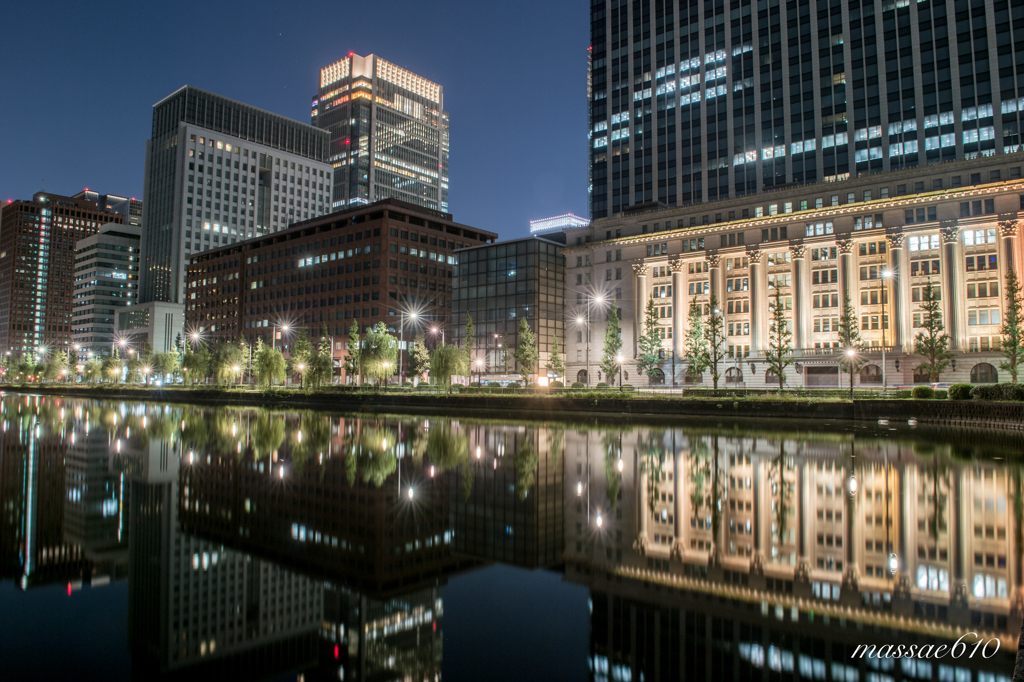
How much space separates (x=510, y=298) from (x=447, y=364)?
112 ft

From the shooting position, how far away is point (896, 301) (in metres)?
77.6

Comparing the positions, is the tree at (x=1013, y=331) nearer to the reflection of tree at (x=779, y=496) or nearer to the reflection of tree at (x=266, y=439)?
Result: the reflection of tree at (x=779, y=496)

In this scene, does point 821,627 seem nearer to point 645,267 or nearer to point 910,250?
point 910,250

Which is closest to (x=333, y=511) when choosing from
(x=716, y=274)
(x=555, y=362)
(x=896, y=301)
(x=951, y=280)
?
(x=951, y=280)

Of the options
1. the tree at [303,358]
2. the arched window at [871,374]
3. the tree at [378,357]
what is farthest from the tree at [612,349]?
the tree at [303,358]

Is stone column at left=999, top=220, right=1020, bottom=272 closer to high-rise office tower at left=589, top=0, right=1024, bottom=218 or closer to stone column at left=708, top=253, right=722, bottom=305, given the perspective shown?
high-rise office tower at left=589, top=0, right=1024, bottom=218

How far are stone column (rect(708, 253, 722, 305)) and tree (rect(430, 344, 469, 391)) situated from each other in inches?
1575

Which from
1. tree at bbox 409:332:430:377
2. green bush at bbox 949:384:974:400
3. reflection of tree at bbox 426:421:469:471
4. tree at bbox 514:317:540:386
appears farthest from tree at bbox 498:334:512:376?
green bush at bbox 949:384:974:400

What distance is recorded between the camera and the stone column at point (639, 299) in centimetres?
9644

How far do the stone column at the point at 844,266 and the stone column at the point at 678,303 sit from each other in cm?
2140

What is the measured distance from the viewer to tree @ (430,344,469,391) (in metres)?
74.6

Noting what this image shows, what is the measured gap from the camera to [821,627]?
7.43 m

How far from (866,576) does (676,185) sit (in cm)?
12181

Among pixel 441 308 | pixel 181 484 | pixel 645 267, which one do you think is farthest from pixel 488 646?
pixel 441 308
